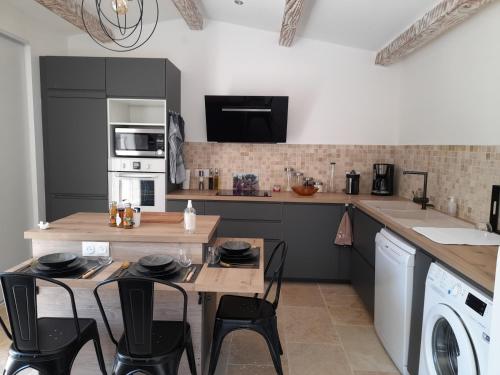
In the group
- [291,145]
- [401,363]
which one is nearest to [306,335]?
[401,363]

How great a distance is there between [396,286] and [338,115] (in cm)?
232

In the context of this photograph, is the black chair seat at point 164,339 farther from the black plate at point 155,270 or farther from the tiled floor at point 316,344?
the tiled floor at point 316,344

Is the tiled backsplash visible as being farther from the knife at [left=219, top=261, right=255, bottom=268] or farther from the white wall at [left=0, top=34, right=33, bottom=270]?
the knife at [left=219, top=261, right=255, bottom=268]

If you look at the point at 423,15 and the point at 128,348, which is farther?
the point at 423,15

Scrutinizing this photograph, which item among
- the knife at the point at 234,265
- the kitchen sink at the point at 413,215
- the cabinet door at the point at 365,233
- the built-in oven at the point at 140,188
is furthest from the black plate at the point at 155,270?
the built-in oven at the point at 140,188

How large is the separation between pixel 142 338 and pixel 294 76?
3.27 metres

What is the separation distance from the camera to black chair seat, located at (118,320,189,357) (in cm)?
159

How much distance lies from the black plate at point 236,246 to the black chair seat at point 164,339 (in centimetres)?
48

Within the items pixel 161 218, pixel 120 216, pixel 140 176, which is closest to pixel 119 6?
pixel 120 216

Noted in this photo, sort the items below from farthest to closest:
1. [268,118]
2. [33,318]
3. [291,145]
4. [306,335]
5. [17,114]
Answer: [291,145] → [268,118] → [17,114] → [306,335] → [33,318]

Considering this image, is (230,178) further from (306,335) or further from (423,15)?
(423,15)

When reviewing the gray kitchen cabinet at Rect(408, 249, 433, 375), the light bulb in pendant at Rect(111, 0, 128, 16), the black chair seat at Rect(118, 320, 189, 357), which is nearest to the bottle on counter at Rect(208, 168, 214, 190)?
the black chair seat at Rect(118, 320, 189, 357)

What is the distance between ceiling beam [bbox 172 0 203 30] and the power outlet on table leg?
2.26 metres

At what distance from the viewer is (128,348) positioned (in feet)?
5.07
